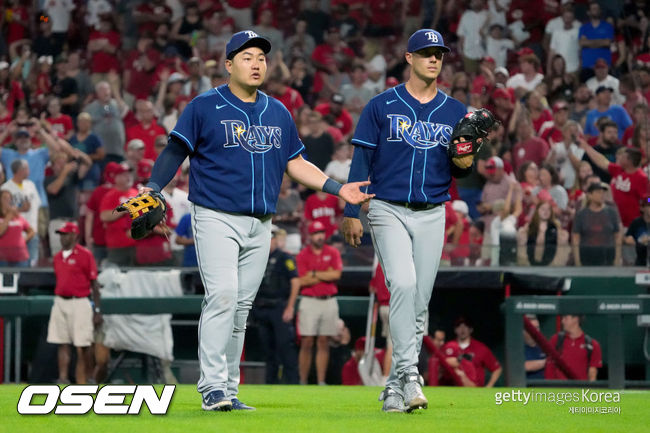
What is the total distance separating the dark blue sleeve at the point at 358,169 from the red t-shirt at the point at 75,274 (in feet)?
19.8

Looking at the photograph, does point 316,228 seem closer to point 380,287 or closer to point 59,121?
point 380,287

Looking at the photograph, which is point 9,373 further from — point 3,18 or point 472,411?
point 3,18

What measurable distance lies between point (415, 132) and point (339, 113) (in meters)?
9.53

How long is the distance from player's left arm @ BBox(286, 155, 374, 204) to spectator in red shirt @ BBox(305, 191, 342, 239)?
21.7 feet

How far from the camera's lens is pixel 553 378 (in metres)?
11.2

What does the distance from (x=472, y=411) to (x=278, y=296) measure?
5.68m

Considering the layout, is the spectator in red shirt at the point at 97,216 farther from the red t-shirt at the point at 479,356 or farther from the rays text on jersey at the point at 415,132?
the rays text on jersey at the point at 415,132

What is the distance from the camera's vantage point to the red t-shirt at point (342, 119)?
15.8 m

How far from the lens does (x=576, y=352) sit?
36.7 ft

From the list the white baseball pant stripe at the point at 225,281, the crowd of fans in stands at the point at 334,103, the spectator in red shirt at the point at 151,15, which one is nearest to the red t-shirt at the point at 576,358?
the crowd of fans in stands at the point at 334,103

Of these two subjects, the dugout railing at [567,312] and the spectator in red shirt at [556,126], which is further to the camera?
the spectator in red shirt at [556,126]

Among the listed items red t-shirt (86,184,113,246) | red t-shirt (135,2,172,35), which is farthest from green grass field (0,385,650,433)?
red t-shirt (135,2,172,35)

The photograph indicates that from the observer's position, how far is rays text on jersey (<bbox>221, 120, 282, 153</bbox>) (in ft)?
20.2

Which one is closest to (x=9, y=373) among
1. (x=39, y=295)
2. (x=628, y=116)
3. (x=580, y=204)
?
(x=39, y=295)
